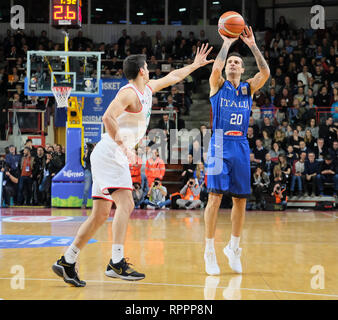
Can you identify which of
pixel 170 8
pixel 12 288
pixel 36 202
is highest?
pixel 170 8

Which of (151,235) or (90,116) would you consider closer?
(151,235)

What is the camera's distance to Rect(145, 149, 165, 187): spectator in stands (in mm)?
12909

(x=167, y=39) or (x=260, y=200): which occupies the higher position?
(x=167, y=39)

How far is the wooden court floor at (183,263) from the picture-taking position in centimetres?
399

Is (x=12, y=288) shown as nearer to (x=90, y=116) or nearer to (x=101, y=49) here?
(x=90, y=116)

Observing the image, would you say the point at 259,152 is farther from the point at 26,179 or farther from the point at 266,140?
the point at 26,179

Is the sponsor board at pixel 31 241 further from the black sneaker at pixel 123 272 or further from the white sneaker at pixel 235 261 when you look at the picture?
the white sneaker at pixel 235 261

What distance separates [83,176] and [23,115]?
453 cm

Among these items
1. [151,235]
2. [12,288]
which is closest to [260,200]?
[151,235]

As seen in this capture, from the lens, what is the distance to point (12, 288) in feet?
13.4

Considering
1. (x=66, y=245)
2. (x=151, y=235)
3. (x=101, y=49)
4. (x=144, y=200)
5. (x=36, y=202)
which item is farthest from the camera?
(x=101, y=49)

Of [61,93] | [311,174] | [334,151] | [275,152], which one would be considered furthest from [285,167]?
[61,93]

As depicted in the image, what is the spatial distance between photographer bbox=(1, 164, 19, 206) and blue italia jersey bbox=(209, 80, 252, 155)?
32.3ft

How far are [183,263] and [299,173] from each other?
882cm
